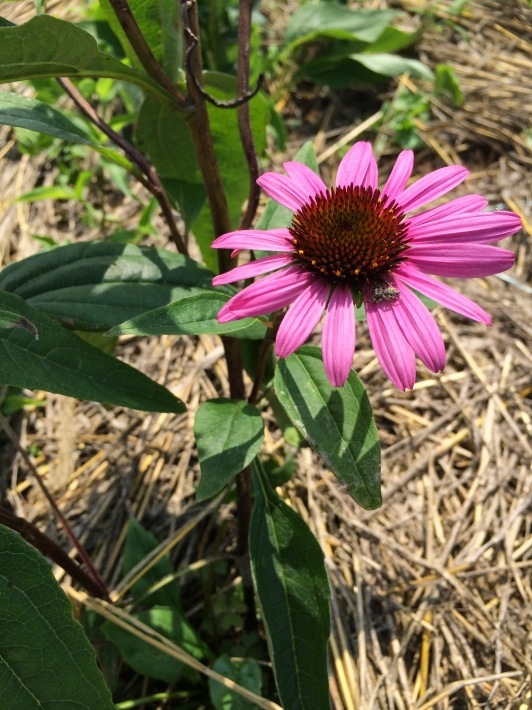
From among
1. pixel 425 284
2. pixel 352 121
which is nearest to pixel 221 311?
pixel 425 284

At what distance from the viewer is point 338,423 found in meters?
0.80

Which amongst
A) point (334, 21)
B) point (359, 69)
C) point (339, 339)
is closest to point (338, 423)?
point (339, 339)

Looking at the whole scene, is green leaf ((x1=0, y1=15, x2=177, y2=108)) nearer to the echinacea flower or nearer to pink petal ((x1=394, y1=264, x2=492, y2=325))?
the echinacea flower

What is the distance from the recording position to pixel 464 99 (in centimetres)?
212

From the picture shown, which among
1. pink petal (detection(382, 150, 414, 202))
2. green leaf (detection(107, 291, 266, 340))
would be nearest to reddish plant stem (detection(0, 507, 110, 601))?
green leaf (detection(107, 291, 266, 340))

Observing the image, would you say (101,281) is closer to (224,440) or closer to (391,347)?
(224,440)

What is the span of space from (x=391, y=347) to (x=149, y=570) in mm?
702

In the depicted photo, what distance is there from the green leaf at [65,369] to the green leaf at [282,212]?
310 mm

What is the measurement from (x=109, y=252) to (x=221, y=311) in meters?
0.37

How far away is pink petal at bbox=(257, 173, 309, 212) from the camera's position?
90 centimetres

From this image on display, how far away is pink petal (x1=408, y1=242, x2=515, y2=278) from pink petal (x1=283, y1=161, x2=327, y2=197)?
6.7 inches

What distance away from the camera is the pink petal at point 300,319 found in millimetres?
765

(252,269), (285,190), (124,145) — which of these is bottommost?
(252,269)

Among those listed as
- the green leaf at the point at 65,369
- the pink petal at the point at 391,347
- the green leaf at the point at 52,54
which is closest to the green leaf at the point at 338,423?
the pink petal at the point at 391,347
